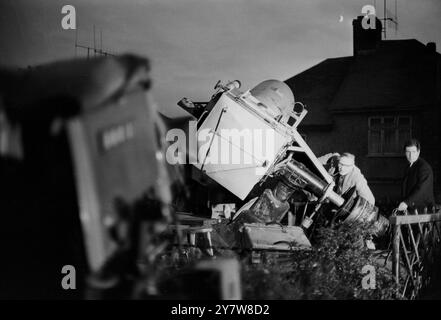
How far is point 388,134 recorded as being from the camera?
13055mm

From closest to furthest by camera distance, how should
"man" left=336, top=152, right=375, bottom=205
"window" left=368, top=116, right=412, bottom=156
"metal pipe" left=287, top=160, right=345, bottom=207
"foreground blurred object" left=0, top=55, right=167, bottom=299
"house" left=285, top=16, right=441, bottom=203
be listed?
"foreground blurred object" left=0, top=55, right=167, bottom=299 → "metal pipe" left=287, top=160, right=345, bottom=207 → "man" left=336, top=152, right=375, bottom=205 → "house" left=285, top=16, right=441, bottom=203 → "window" left=368, top=116, right=412, bottom=156

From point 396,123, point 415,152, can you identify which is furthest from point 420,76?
point 415,152

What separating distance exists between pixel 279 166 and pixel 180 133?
51.5 inches

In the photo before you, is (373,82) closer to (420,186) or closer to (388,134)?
(388,134)

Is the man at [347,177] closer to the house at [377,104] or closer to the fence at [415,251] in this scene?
the fence at [415,251]

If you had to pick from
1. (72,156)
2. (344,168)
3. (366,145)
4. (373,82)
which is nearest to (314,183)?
(344,168)

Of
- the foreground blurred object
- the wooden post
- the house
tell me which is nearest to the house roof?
the house

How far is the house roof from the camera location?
35.0 ft

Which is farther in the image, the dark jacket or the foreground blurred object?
the dark jacket

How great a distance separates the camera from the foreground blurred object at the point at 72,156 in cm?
324

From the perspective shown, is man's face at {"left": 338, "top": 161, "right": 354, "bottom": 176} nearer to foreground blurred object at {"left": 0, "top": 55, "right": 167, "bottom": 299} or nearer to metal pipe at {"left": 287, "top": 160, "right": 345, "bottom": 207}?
metal pipe at {"left": 287, "top": 160, "right": 345, "bottom": 207}

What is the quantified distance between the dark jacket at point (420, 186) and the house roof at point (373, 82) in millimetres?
3633

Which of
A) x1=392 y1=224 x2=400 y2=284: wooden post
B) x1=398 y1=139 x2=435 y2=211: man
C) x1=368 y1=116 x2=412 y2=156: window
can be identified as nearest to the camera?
x1=392 y1=224 x2=400 y2=284: wooden post

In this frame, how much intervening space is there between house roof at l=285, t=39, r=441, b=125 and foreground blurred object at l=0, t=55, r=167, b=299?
6.85m
